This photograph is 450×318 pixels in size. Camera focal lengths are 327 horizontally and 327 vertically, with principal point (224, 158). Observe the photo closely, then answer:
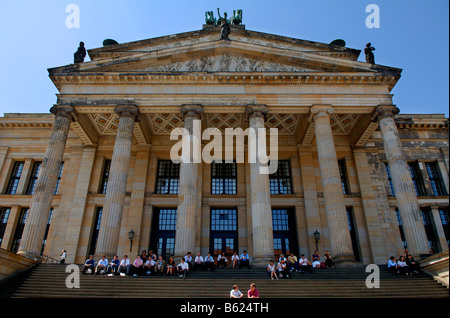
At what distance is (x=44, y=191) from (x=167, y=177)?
401 inches

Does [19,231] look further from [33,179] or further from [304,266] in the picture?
[304,266]

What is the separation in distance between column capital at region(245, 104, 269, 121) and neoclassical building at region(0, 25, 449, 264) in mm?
117

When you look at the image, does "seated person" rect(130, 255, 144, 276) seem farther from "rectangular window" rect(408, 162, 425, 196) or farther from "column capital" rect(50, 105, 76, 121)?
"rectangular window" rect(408, 162, 425, 196)

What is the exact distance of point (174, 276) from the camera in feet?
54.5

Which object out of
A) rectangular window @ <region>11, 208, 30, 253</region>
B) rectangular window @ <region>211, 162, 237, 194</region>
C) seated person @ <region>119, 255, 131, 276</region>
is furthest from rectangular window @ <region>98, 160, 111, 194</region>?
seated person @ <region>119, 255, 131, 276</region>

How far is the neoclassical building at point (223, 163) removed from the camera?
20672 mm

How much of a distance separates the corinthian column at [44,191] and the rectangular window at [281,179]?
651 inches

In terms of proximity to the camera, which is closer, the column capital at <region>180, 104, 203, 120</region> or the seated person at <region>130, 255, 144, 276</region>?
the seated person at <region>130, 255, 144, 276</region>

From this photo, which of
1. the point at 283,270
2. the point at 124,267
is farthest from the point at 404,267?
the point at 124,267

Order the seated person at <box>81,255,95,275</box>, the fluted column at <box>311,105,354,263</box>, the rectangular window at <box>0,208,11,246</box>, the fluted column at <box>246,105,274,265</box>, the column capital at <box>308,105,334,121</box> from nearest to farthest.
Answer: the seated person at <box>81,255,95,275</box>, the fluted column at <box>246,105,274,265</box>, the fluted column at <box>311,105,354,263</box>, the column capital at <box>308,105,334,121</box>, the rectangular window at <box>0,208,11,246</box>

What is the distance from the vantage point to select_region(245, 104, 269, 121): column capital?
891 inches

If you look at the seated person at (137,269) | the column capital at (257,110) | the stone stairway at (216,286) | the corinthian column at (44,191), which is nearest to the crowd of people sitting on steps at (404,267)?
the stone stairway at (216,286)

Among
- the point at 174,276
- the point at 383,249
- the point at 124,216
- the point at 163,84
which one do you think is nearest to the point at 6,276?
the point at 174,276
